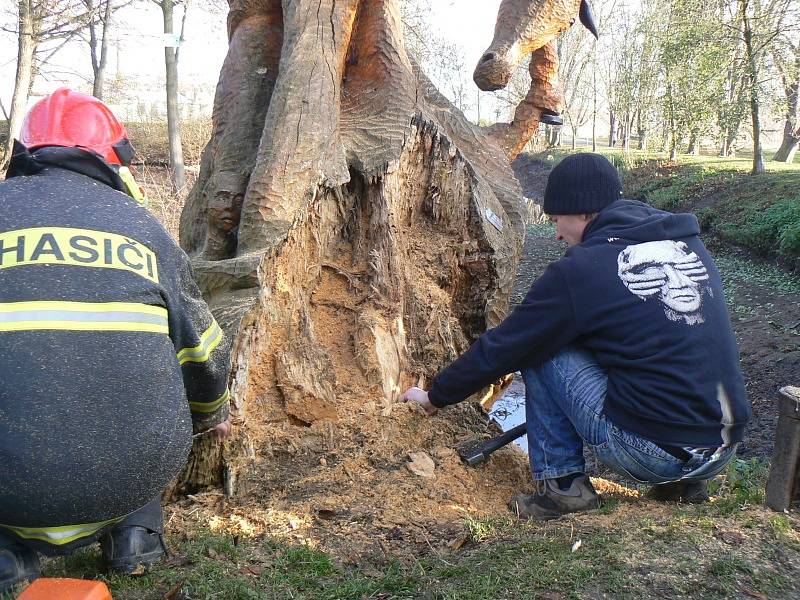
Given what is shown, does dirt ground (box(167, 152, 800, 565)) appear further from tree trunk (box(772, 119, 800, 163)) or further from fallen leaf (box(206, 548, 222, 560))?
tree trunk (box(772, 119, 800, 163))

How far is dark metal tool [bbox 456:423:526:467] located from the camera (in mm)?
3078

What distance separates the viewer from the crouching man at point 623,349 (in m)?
2.46

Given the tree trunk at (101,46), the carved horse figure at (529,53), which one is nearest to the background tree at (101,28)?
the tree trunk at (101,46)

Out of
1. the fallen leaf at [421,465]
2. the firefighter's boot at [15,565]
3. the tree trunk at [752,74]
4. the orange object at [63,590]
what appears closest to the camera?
the orange object at [63,590]

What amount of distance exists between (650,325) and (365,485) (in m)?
1.34

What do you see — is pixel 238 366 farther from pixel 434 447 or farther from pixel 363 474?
pixel 434 447

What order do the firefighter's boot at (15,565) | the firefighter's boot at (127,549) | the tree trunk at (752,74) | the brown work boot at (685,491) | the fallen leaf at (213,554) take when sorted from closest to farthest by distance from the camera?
the firefighter's boot at (15,565), the firefighter's boot at (127,549), the fallen leaf at (213,554), the brown work boot at (685,491), the tree trunk at (752,74)

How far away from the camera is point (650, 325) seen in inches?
96.5

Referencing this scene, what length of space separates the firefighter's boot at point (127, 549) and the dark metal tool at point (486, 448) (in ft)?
4.60

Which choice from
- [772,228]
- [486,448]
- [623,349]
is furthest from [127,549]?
[772,228]

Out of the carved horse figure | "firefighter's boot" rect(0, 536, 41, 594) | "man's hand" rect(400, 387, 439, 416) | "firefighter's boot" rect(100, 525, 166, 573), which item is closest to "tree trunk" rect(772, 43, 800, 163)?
the carved horse figure

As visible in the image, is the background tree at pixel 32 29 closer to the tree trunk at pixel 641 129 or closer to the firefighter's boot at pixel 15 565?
the firefighter's boot at pixel 15 565

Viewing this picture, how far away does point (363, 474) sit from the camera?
296cm

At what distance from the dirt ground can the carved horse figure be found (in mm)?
2383
